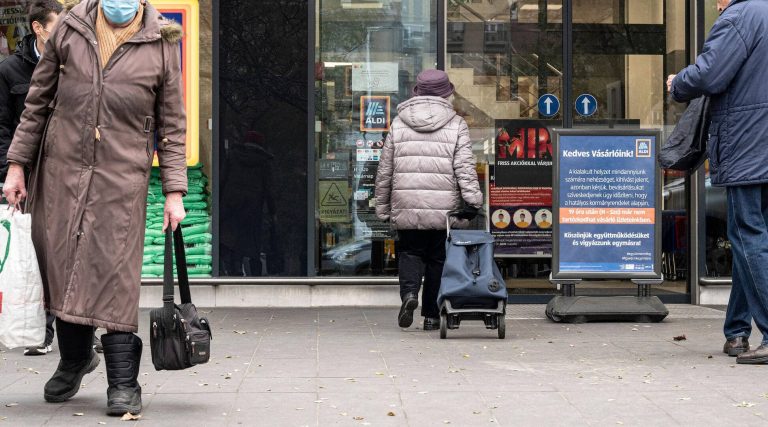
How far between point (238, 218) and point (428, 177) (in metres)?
2.32

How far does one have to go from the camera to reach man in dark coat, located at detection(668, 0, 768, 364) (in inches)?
274

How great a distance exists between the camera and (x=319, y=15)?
412 inches

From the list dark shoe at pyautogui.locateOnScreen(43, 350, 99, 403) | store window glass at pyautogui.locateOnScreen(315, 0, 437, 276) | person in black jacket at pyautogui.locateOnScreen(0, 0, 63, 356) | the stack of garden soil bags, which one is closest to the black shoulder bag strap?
dark shoe at pyautogui.locateOnScreen(43, 350, 99, 403)

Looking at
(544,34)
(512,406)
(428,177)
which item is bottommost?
(512,406)

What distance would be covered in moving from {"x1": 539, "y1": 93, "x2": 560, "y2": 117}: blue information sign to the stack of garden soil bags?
9.77ft

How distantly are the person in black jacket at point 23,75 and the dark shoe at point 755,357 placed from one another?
4.13 m

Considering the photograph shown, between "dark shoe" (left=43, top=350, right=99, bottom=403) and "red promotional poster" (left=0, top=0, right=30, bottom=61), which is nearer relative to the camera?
"dark shoe" (left=43, top=350, right=99, bottom=403)

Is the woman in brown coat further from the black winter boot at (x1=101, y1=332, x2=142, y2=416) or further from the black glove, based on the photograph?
the black glove

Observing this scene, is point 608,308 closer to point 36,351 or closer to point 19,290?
point 36,351

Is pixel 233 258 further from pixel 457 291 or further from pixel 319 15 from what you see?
pixel 457 291

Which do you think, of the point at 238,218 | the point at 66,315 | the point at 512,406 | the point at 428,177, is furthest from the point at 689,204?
the point at 66,315

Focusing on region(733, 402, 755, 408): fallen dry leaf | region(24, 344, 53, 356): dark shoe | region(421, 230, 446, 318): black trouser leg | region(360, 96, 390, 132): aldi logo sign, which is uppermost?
region(360, 96, 390, 132): aldi logo sign

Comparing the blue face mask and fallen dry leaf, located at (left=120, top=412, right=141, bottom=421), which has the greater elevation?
the blue face mask

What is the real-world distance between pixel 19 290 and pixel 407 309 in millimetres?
3727
